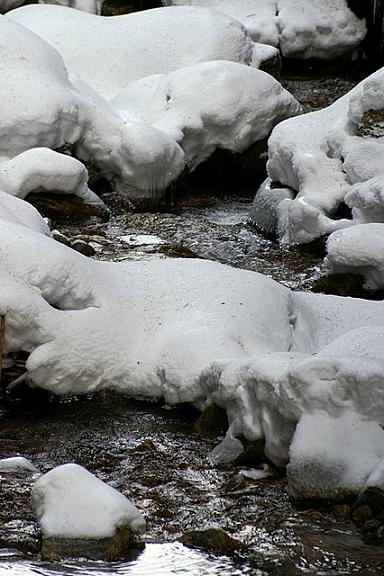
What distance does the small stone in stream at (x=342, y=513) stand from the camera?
536 cm

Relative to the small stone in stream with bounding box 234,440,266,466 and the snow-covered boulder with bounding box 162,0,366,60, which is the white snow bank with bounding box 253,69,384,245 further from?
the snow-covered boulder with bounding box 162,0,366,60

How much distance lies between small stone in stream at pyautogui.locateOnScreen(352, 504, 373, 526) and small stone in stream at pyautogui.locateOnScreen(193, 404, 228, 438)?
1.32 m

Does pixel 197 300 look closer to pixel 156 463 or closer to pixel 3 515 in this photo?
pixel 156 463

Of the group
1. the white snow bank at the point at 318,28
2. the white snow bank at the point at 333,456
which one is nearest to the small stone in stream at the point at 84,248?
the white snow bank at the point at 333,456

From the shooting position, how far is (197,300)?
735cm

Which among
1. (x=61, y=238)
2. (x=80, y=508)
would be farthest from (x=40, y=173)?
(x=80, y=508)

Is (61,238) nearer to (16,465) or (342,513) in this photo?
(16,465)

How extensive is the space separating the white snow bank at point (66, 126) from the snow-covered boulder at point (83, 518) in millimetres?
6533

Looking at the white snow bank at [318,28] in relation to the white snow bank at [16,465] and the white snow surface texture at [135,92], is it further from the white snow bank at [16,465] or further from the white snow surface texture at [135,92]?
the white snow bank at [16,465]

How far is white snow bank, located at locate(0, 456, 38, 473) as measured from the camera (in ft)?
19.5

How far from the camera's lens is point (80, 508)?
5.04 meters

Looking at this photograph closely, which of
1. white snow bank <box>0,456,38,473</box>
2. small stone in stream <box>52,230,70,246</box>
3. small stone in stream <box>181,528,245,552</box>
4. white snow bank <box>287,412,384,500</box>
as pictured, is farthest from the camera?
small stone in stream <box>52,230,70,246</box>

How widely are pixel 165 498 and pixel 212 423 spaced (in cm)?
93

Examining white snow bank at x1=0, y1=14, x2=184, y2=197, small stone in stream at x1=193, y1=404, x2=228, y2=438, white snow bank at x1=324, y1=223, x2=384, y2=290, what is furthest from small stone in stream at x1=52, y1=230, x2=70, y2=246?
small stone in stream at x1=193, y1=404, x2=228, y2=438
